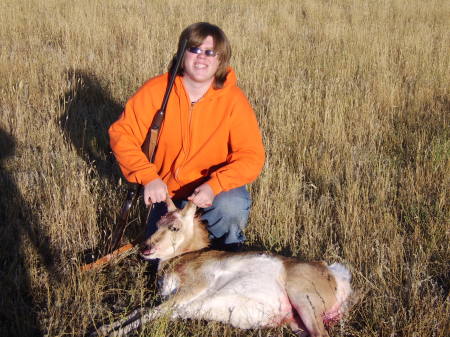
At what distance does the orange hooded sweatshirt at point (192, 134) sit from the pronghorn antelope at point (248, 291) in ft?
2.03

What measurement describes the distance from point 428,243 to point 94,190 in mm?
2424

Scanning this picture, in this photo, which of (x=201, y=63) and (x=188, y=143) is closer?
(x=201, y=63)

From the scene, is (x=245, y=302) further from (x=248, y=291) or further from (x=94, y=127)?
(x=94, y=127)

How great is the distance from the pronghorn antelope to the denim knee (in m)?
0.50

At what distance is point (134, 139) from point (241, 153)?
28.8 inches

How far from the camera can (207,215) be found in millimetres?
3432

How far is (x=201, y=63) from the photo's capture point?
3.25 m

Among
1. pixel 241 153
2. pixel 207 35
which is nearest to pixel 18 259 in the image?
pixel 241 153

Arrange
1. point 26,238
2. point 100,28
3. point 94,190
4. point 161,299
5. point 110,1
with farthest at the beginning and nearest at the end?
point 110,1
point 100,28
point 94,190
point 26,238
point 161,299

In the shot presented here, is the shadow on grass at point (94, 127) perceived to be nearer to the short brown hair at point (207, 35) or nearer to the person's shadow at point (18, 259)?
the person's shadow at point (18, 259)

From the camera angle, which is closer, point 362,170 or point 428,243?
point 428,243

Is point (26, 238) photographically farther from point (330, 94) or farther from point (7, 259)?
point (330, 94)

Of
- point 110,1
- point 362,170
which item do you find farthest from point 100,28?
point 362,170

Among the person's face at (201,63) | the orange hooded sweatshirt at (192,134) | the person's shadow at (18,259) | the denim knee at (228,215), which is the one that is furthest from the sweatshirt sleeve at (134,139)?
the person's shadow at (18,259)
